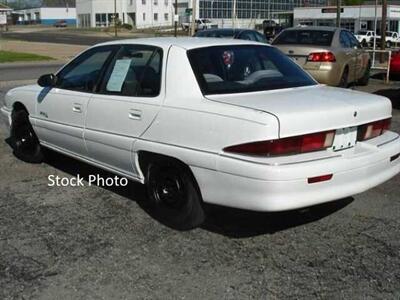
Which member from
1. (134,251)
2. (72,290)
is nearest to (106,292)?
(72,290)

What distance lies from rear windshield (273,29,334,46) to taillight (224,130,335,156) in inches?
371

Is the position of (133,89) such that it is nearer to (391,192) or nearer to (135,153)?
(135,153)

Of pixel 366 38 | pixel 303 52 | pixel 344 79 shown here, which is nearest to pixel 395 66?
pixel 344 79

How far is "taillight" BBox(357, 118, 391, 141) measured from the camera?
456cm

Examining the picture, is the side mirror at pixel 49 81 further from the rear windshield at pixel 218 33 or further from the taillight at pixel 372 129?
the rear windshield at pixel 218 33

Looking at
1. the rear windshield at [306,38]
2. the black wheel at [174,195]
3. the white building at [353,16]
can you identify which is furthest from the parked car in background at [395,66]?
the white building at [353,16]

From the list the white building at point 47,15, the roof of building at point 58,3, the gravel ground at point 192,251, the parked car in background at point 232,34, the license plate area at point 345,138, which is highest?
the roof of building at point 58,3

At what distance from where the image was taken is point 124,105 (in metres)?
5.02

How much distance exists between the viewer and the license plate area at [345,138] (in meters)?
4.29

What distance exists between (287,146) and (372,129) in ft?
3.50

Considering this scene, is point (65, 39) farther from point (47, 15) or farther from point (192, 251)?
point (47, 15)

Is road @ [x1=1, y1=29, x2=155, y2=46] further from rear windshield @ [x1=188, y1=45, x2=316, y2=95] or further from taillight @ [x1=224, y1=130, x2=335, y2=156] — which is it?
taillight @ [x1=224, y1=130, x2=335, y2=156]

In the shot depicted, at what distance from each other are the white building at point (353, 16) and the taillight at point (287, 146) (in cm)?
6836

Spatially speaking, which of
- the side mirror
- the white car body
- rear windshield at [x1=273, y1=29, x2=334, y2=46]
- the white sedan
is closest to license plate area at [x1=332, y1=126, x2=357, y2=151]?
the white sedan
